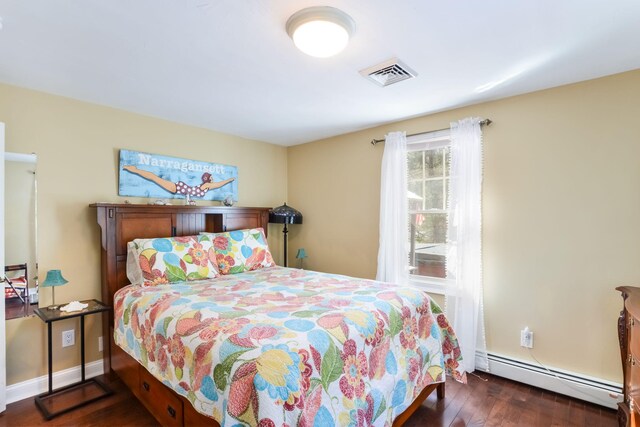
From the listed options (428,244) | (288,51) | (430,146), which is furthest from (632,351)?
(288,51)

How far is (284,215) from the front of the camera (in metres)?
3.84

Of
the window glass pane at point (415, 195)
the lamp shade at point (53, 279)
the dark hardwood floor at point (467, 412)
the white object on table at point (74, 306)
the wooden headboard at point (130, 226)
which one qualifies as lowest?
the dark hardwood floor at point (467, 412)

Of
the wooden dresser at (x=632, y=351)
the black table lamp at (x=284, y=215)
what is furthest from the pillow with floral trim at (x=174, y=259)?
the wooden dresser at (x=632, y=351)

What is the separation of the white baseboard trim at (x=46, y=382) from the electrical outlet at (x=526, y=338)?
11.5ft

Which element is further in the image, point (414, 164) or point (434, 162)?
point (414, 164)

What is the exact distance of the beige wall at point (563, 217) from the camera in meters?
2.16

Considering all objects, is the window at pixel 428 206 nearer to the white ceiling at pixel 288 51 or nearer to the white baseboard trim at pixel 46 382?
the white ceiling at pixel 288 51

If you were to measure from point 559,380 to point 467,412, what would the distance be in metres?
0.82

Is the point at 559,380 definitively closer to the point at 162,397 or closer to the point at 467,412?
the point at 467,412

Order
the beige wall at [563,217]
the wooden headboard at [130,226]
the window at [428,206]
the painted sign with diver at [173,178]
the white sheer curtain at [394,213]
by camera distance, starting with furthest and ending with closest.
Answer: the white sheer curtain at [394,213], the window at [428,206], the painted sign with diver at [173,178], the wooden headboard at [130,226], the beige wall at [563,217]

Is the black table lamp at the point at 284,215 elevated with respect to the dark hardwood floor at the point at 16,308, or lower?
elevated

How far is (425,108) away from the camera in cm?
→ 288

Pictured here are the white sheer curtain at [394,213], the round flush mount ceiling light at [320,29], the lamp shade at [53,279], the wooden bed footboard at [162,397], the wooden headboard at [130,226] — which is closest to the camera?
the round flush mount ceiling light at [320,29]

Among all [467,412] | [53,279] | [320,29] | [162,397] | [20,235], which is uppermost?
[320,29]
